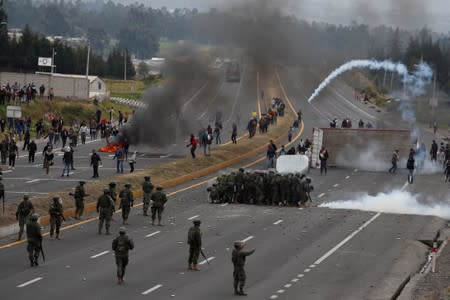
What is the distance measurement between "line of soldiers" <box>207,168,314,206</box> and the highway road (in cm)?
72

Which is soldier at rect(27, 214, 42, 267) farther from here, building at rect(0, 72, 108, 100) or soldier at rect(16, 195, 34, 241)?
building at rect(0, 72, 108, 100)

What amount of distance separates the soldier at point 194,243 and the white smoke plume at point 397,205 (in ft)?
49.4

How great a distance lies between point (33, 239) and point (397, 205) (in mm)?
19865

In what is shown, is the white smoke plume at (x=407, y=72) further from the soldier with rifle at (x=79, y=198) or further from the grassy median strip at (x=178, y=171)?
the soldier with rifle at (x=79, y=198)

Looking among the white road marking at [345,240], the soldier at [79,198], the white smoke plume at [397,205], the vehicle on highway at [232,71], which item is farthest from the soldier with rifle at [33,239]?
the vehicle on highway at [232,71]

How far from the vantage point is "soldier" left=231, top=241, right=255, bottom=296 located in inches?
951

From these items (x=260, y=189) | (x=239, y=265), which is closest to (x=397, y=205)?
(x=260, y=189)

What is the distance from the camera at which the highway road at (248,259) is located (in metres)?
24.9

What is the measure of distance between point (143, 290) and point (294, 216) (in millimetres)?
14443

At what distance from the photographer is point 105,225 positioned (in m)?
33.0

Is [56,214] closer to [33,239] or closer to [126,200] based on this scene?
[126,200]

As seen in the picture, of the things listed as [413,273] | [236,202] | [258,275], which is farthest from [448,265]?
[236,202]

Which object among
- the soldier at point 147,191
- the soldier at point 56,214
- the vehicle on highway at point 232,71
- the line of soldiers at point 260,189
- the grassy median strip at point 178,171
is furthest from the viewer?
the vehicle on highway at point 232,71

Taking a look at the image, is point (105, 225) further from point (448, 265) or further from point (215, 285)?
point (448, 265)
